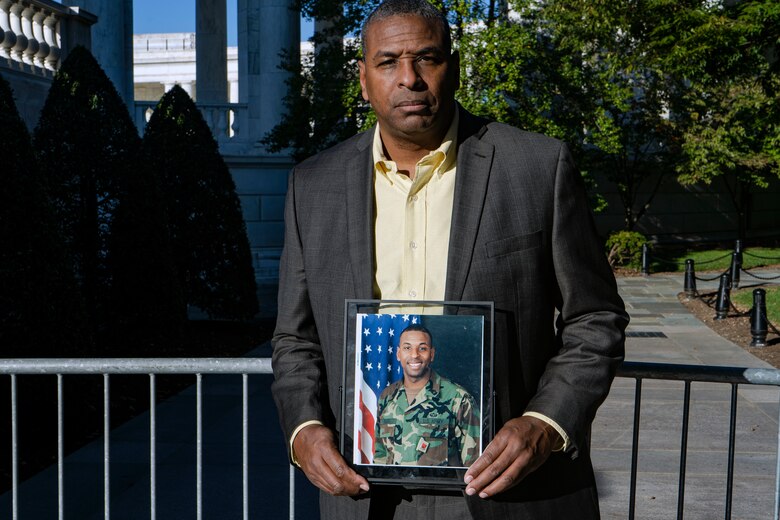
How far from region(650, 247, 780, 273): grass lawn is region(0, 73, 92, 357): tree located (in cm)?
1770

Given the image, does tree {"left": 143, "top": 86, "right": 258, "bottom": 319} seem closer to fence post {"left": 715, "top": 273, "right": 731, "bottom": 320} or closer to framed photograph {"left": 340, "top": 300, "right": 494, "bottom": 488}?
fence post {"left": 715, "top": 273, "right": 731, "bottom": 320}

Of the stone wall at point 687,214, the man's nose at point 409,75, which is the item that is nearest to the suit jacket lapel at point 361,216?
the man's nose at point 409,75

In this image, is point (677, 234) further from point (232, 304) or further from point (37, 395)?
point (37, 395)

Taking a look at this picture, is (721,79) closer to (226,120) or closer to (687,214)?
(226,120)

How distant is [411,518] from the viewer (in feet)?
8.14

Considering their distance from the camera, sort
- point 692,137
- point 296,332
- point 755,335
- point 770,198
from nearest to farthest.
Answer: point 296,332 < point 755,335 < point 692,137 < point 770,198

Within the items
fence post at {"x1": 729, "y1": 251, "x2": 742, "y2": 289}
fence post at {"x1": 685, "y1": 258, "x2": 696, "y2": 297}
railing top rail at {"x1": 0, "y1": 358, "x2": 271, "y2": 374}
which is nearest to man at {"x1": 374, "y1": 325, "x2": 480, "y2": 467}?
railing top rail at {"x1": 0, "y1": 358, "x2": 271, "y2": 374}

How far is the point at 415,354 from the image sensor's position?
92.1 inches

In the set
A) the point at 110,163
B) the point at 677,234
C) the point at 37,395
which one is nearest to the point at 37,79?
the point at 110,163

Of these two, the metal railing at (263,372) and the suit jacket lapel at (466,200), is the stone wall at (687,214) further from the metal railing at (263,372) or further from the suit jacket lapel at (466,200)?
the suit jacket lapel at (466,200)

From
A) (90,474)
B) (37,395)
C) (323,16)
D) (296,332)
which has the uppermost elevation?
(323,16)

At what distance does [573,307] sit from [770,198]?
42.4 m

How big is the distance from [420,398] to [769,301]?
56.9 ft

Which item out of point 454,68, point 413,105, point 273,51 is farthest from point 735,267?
point 413,105
